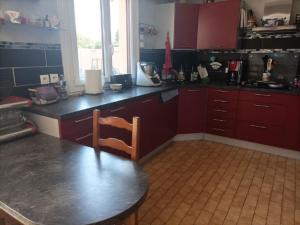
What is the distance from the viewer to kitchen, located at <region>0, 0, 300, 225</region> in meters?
1.06

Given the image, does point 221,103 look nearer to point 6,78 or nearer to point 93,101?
point 93,101

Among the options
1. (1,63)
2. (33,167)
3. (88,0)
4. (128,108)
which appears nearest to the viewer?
(33,167)

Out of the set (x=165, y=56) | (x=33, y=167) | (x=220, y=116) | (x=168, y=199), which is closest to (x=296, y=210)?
(x=168, y=199)

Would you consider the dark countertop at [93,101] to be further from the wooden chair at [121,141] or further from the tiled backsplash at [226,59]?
the tiled backsplash at [226,59]

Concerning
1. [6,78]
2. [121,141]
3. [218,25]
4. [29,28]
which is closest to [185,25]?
[218,25]

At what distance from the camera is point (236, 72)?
3.33 m

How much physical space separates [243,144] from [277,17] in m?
1.72

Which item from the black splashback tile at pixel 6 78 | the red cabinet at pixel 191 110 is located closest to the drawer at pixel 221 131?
the red cabinet at pixel 191 110

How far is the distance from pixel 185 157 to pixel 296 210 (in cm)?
129

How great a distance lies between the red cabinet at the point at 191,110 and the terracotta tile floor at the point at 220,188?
354 mm

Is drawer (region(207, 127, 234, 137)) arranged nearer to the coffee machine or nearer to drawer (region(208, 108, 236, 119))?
drawer (region(208, 108, 236, 119))

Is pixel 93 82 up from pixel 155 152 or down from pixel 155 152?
up

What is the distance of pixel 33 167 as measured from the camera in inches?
45.7

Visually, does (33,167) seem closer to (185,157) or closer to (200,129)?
(185,157)
